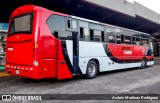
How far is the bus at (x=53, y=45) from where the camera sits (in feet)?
27.3

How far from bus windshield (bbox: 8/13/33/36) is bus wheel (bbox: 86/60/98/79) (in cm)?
360

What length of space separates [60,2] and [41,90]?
11.1 metres

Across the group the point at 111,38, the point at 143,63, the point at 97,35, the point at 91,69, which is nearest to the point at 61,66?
the point at 91,69

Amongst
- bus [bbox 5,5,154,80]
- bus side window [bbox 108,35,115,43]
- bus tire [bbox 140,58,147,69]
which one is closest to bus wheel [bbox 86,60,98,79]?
bus [bbox 5,5,154,80]

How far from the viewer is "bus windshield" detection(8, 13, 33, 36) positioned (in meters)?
8.57

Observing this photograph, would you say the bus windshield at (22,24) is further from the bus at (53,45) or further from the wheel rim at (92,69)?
the wheel rim at (92,69)

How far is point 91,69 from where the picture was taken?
11.0 meters

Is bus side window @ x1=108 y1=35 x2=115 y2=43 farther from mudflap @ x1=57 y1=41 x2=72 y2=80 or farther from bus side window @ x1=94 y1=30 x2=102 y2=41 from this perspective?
mudflap @ x1=57 y1=41 x2=72 y2=80

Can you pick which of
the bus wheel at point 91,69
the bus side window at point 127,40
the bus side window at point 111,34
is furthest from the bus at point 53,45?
the bus side window at point 127,40

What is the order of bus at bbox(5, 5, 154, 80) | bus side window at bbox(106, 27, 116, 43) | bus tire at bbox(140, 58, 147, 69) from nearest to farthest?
bus at bbox(5, 5, 154, 80), bus side window at bbox(106, 27, 116, 43), bus tire at bbox(140, 58, 147, 69)

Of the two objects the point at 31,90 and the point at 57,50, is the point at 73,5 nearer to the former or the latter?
the point at 57,50

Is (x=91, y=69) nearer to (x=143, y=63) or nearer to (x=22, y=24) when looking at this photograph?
(x=22, y=24)

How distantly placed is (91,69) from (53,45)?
297 cm

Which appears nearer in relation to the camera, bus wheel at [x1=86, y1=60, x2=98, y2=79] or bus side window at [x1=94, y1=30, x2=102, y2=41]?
bus wheel at [x1=86, y1=60, x2=98, y2=79]
